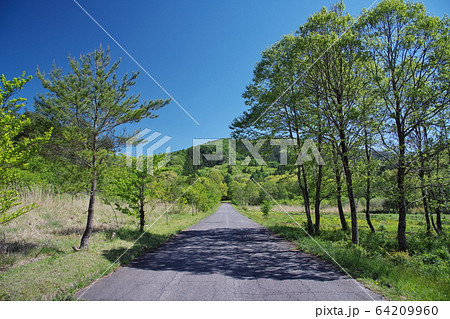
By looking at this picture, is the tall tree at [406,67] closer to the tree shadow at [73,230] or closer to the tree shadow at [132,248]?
the tree shadow at [132,248]

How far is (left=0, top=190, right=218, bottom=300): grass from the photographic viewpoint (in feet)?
16.7

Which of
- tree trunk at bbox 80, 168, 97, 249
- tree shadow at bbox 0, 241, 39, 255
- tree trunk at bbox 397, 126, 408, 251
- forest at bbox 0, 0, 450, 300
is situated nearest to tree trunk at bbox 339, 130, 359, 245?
forest at bbox 0, 0, 450, 300

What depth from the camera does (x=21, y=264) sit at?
693 centimetres

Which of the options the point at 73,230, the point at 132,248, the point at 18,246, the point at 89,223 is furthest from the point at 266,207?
the point at 18,246

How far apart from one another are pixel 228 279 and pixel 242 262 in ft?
6.48

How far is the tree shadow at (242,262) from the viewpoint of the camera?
21.0 feet

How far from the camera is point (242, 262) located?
25.6 feet

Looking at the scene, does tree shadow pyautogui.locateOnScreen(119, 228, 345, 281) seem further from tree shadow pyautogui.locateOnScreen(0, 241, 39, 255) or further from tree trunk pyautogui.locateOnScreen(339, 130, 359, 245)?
tree shadow pyautogui.locateOnScreen(0, 241, 39, 255)

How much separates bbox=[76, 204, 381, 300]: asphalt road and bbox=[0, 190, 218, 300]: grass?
0.51 metres

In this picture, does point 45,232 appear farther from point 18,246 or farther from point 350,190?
point 350,190

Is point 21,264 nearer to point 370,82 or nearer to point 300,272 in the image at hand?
point 300,272

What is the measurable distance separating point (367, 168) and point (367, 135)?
6.88ft

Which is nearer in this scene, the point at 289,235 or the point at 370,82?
the point at 370,82
